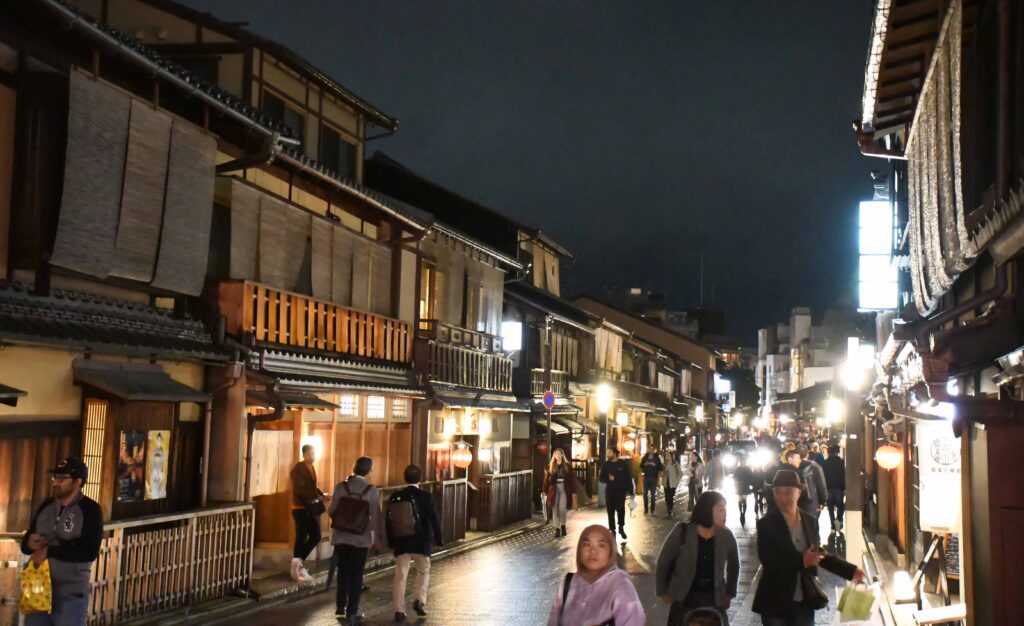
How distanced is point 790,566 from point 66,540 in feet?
21.1

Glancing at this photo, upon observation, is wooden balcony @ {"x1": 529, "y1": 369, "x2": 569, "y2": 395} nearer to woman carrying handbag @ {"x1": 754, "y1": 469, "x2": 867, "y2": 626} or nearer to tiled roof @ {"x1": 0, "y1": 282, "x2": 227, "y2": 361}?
tiled roof @ {"x1": 0, "y1": 282, "x2": 227, "y2": 361}

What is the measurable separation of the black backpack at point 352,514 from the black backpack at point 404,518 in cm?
45

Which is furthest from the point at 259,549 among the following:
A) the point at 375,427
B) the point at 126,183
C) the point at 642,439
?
the point at 642,439

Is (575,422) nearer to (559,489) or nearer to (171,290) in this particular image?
(559,489)

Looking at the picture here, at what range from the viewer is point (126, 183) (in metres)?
14.3

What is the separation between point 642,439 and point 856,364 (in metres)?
34.0

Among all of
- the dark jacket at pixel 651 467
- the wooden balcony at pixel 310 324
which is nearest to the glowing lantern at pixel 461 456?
the wooden balcony at pixel 310 324

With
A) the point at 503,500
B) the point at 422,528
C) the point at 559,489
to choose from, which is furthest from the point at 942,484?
the point at 503,500

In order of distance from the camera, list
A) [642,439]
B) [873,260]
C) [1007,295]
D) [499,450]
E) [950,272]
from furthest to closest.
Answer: [642,439] → [499,450] → [873,260] → [950,272] → [1007,295]

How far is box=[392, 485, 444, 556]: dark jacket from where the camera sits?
1454cm

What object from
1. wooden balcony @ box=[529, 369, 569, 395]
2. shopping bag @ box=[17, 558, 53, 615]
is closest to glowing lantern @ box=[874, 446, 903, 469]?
shopping bag @ box=[17, 558, 53, 615]

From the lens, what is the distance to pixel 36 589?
30.2 feet

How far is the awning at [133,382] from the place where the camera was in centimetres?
1373

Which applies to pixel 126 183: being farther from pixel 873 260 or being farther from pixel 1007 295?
pixel 873 260
